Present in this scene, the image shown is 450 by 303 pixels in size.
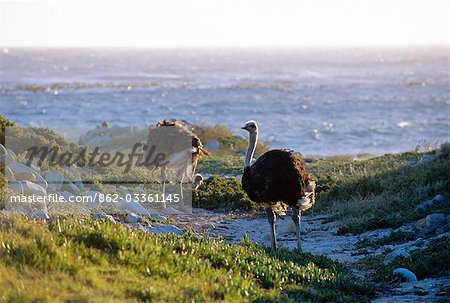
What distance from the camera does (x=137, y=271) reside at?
766 cm

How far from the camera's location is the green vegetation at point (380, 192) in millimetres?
14680

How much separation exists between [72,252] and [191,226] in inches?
256

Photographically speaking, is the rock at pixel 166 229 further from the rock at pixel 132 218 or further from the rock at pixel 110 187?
the rock at pixel 110 187

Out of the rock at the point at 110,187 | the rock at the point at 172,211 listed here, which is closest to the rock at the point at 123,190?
the rock at the point at 110,187

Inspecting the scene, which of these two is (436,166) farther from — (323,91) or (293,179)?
(323,91)

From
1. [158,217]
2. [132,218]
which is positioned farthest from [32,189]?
[158,217]

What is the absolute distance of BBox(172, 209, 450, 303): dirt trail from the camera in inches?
508

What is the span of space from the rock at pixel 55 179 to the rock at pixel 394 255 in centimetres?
685

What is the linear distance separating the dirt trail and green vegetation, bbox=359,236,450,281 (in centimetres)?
23

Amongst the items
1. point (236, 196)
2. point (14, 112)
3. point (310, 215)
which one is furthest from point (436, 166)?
point (14, 112)

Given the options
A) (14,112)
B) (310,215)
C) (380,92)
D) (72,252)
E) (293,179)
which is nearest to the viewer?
(72,252)

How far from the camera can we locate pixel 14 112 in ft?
184

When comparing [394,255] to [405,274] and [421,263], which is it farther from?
[405,274]

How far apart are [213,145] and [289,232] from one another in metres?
13.0
